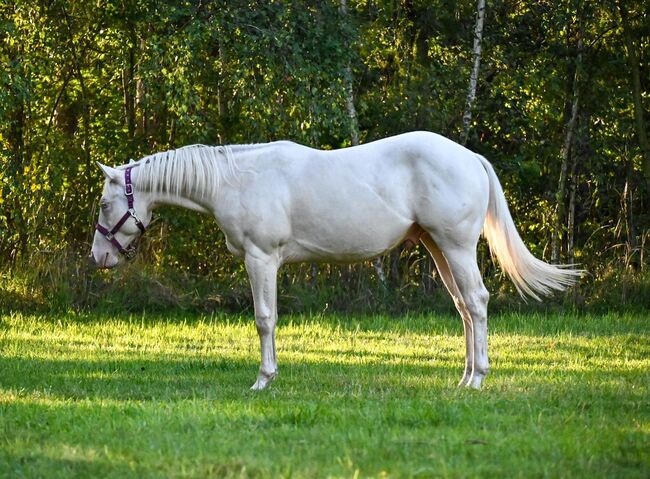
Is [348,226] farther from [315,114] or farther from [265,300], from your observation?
[315,114]

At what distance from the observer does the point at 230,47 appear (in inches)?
508

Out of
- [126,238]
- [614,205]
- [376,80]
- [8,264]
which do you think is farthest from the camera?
[614,205]

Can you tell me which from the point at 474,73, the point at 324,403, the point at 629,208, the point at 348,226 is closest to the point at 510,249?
the point at 348,226

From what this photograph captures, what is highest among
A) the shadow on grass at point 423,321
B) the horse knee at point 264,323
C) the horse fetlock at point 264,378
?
the horse knee at point 264,323

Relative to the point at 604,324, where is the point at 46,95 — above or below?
above

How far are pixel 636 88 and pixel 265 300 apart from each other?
8730mm

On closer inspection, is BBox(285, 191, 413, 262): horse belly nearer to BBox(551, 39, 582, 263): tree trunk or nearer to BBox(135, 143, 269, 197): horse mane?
BBox(135, 143, 269, 197): horse mane

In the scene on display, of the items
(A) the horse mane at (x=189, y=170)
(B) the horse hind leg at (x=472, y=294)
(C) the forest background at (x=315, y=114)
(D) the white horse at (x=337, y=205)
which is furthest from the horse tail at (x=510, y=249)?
(C) the forest background at (x=315, y=114)

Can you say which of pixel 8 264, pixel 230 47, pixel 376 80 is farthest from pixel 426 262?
pixel 8 264

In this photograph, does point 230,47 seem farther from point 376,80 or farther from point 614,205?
point 614,205

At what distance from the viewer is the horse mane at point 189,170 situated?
8.50 metres

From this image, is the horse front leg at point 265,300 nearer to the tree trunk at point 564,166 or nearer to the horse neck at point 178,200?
the horse neck at point 178,200

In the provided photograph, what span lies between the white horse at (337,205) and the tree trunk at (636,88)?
732 cm

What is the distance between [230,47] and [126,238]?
467 cm
